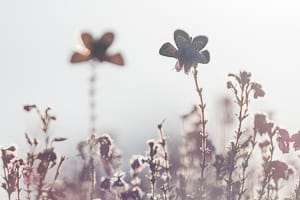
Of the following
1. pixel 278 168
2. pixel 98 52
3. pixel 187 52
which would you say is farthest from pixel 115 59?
pixel 278 168

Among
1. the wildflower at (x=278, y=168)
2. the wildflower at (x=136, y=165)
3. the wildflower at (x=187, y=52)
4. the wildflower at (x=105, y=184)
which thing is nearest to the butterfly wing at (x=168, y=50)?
the wildflower at (x=187, y=52)

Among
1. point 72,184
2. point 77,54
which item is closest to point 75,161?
point 72,184

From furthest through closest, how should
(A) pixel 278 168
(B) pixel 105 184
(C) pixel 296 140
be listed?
(A) pixel 278 168, (C) pixel 296 140, (B) pixel 105 184

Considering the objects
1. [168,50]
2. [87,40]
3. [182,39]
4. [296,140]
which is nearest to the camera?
[87,40]

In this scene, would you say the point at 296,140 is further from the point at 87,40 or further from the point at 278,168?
the point at 87,40

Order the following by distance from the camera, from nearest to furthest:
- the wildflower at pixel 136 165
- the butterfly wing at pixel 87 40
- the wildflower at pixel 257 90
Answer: the butterfly wing at pixel 87 40 → the wildflower at pixel 257 90 → the wildflower at pixel 136 165

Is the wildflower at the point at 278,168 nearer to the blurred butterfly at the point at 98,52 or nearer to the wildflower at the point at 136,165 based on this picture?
the wildflower at the point at 136,165

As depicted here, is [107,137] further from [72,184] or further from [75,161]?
[75,161]
